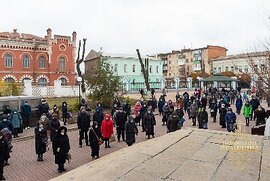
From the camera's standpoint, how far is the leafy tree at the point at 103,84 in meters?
24.5

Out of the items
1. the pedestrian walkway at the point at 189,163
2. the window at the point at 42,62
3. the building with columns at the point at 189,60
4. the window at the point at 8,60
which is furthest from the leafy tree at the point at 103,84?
the building with columns at the point at 189,60

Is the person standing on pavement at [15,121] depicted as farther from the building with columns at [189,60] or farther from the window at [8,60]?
the building with columns at [189,60]

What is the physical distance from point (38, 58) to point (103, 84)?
24.6m

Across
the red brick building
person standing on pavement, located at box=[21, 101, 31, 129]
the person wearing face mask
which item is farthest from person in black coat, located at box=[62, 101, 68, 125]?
the red brick building

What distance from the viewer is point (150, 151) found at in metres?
8.20

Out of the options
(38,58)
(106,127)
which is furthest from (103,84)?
(38,58)

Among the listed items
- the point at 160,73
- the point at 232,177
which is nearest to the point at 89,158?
the point at 232,177

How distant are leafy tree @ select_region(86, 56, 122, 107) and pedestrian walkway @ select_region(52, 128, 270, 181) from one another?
15294 mm

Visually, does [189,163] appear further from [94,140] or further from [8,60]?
[8,60]

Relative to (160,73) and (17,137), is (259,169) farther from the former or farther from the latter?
(160,73)

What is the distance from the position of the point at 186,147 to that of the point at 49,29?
40.8 metres

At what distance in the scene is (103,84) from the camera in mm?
24516

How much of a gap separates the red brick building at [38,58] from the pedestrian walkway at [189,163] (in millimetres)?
37242

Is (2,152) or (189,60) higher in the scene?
(189,60)
